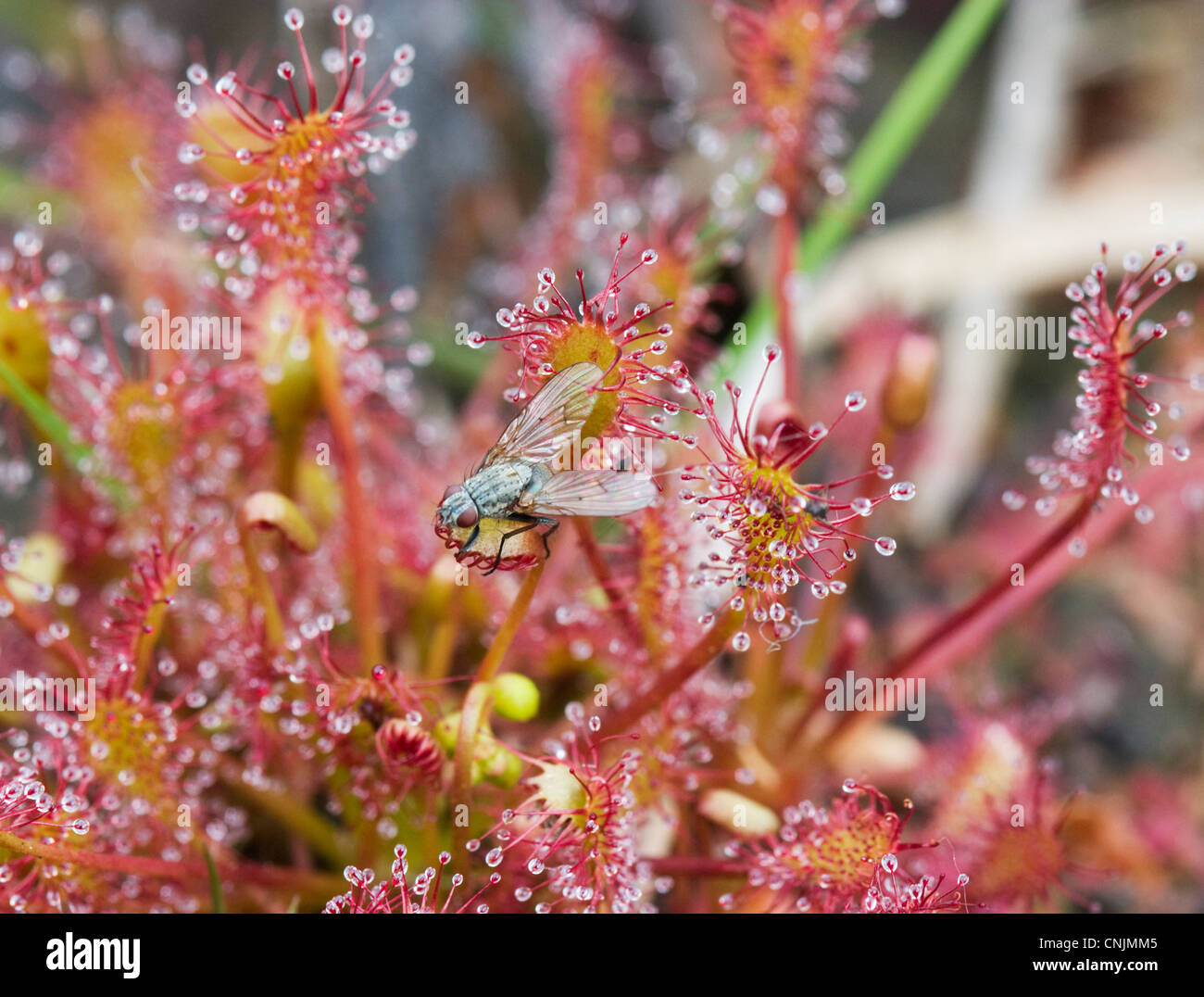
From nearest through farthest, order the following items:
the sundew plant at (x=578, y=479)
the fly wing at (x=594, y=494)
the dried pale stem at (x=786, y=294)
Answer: the fly wing at (x=594, y=494) → the sundew plant at (x=578, y=479) → the dried pale stem at (x=786, y=294)

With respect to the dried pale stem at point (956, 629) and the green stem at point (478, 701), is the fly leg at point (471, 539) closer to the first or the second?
the green stem at point (478, 701)

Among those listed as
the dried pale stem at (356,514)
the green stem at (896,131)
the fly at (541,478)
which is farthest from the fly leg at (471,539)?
the green stem at (896,131)

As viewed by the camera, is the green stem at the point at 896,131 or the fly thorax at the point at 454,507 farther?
the green stem at the point at 896,131

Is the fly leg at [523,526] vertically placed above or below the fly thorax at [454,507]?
below

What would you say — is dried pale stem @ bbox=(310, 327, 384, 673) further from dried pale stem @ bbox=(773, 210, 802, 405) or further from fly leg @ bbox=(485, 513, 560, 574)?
dried pale stem @ bbox=(773, 210, 802, 405)

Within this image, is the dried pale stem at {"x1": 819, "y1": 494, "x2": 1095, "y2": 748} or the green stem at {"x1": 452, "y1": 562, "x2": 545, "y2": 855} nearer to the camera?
the green stem at {"x1": 452, "y1": 562, "x2": 545, "y2": 855}

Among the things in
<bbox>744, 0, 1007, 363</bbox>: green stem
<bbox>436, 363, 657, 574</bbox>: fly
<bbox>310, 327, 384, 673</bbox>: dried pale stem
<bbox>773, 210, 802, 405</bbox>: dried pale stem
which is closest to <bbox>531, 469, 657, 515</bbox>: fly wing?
<bbox>436, 363, 657, 574</bbox>: fly

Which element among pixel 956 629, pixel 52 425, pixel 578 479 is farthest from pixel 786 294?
pixel 52 425

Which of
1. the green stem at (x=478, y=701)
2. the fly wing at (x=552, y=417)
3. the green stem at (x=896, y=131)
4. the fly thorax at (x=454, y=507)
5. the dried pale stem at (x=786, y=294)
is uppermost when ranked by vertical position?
the green stem at (x=896, y=131)
